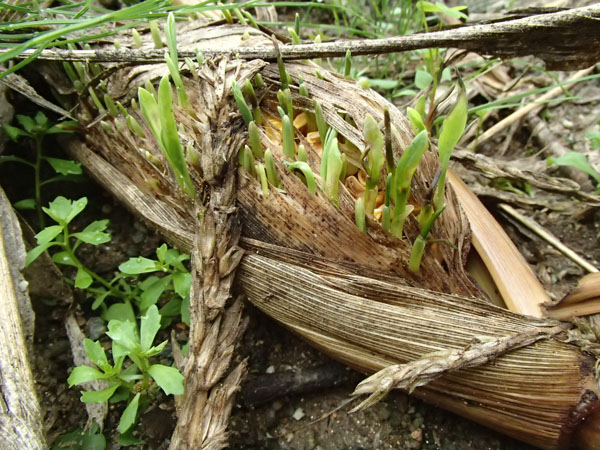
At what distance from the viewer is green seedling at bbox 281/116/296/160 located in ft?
3.91

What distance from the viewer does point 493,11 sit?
8.96 ft

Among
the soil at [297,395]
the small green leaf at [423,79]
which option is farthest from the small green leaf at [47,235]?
the small green leaf at [423,79]

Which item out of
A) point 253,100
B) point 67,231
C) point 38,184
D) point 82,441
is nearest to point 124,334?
point 82,441

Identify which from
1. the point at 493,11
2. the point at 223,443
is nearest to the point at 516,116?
the point at 493,11

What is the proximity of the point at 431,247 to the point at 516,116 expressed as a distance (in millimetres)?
1190

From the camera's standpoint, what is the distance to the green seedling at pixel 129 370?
43.9 inches

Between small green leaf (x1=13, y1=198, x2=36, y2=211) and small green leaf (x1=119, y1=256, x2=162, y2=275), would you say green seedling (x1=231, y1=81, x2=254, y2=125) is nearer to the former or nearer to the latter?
small green leaf (x1=119, y1=256, x2=162, y2=275)

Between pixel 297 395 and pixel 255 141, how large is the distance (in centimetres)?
68

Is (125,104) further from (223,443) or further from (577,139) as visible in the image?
(577,139)

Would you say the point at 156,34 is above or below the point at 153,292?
above

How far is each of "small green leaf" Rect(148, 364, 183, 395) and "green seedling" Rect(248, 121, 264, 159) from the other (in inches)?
21.2

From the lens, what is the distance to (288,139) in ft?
4.01

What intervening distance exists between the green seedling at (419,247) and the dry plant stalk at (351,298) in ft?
0.07

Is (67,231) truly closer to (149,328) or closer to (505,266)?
(149,328)
